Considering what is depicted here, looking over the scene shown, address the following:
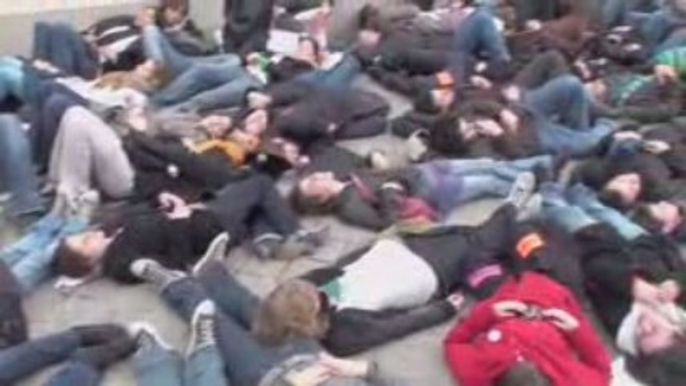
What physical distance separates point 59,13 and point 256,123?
8.47ft

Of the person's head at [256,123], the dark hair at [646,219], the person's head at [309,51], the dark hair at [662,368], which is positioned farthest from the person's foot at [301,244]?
the person's head at [309,51]

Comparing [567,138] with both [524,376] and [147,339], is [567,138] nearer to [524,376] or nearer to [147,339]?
[524,376]

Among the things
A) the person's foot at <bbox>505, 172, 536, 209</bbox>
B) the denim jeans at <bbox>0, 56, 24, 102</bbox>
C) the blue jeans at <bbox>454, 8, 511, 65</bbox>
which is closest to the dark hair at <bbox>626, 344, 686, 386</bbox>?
the person's foot at <bbox>505, 172, 536, 209</bbox>

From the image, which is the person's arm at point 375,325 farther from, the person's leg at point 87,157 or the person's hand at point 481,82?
the person's hand at point 481,82

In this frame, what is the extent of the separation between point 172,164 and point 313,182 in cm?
82

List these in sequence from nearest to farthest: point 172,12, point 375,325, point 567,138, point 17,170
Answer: point 375,325 → point 17,170 → point 567,138 → point 172,12

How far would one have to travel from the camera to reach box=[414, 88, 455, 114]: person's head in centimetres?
801

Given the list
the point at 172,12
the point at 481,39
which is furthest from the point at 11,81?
the point at 481,39

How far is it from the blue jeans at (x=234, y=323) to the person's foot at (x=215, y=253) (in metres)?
0.07

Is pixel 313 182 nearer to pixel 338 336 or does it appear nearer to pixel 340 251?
pixel 340 251

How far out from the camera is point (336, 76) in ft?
26.9

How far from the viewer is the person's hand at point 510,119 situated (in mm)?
7547

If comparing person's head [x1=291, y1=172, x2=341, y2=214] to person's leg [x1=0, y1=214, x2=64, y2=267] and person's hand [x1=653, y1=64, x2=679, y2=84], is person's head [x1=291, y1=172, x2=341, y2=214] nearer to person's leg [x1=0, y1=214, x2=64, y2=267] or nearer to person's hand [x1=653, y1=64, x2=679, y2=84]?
person's leg [x1=0, y1=214, x2=64, y2=267]

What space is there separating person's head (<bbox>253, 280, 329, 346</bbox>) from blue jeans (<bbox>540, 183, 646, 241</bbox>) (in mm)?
1758
